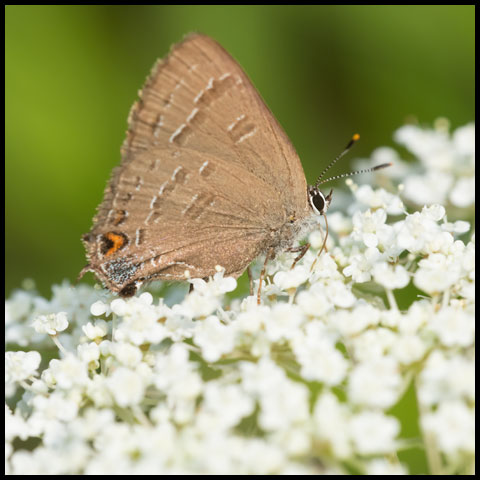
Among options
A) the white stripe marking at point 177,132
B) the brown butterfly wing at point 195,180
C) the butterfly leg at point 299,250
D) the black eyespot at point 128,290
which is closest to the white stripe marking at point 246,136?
the brown butterfly wing at point 195,180

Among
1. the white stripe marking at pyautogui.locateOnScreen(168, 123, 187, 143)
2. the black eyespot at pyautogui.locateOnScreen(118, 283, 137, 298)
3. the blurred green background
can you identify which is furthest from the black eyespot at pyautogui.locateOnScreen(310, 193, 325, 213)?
the blurred green background

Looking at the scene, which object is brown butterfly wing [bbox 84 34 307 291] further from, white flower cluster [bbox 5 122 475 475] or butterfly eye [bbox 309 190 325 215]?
white flower cluster [bbox 5 122 475 475]

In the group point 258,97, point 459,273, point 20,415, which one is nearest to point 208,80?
point 258,97

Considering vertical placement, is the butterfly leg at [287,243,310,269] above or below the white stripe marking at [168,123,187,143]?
below

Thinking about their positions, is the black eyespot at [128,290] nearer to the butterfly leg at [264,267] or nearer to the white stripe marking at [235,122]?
the butterfly leg at [264,267]

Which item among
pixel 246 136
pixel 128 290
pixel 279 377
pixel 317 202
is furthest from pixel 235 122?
pixel 279 377

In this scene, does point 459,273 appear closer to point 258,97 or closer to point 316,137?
point 258,97
